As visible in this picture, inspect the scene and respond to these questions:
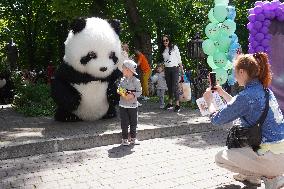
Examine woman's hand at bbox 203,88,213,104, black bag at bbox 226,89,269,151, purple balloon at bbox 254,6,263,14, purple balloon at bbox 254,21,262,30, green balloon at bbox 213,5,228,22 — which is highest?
green balloon at bbox 213,5,228,22

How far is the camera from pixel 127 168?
5.95m

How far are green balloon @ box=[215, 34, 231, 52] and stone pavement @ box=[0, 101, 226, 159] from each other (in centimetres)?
174

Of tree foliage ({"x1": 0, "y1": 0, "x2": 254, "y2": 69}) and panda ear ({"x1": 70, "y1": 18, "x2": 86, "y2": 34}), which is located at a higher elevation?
tree foliage ({"x1": 0, "y1": 0, "x2": 254, "y2": 69})

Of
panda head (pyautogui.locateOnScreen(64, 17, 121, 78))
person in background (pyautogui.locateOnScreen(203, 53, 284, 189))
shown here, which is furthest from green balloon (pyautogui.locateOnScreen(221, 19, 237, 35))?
person in background (pyautogui.locateOnScreen(203, 53, 284, 189))

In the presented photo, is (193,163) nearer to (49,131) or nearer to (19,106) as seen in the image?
(49,131)

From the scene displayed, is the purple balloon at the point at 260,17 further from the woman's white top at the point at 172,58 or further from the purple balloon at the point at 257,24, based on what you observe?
the woman's white top at the point at 172,58

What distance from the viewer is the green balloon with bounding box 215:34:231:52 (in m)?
9.88

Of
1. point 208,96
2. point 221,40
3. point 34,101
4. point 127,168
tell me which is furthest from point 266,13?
point 34,101

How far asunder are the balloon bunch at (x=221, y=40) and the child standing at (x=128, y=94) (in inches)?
131

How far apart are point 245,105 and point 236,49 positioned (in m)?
6.27

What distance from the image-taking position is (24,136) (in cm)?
787

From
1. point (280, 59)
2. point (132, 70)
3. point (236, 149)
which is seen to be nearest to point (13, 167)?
point (132, 70)

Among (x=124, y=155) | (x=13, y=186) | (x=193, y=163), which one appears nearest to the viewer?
(x=13, y=186)

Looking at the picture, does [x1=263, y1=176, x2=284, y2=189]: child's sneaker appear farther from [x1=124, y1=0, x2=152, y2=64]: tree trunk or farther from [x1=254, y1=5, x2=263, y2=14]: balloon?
[x1=124, y1=0, x2=152, y2=64]: tree trunk
